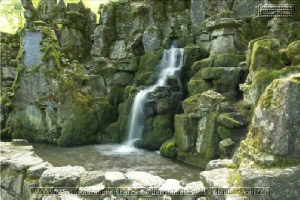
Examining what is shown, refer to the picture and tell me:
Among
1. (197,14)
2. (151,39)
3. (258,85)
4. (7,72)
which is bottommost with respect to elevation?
(258,85)

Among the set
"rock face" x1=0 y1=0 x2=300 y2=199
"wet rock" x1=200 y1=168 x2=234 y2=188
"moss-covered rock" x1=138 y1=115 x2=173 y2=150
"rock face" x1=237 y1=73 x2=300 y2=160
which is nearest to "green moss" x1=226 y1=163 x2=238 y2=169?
"rock face" x1=0 y1=0 x2=300 y2=199

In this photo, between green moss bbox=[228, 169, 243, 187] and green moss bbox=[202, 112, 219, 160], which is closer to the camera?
green moss bbox=[228, 169, 243, 187]

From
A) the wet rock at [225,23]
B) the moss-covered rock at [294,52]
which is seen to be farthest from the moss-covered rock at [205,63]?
the moss-covered rock at [294,52]

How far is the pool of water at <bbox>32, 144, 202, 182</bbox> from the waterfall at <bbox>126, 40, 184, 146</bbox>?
88cm

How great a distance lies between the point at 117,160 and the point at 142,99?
4081mm

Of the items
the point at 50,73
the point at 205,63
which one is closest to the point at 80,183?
the point at 205,63

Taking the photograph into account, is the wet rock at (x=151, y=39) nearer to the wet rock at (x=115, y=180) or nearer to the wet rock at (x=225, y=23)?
the wet rock at (x=225, y=23)

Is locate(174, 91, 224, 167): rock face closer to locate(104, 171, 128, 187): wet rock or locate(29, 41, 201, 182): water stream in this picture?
locate(29, 41, 201, 182): water stream

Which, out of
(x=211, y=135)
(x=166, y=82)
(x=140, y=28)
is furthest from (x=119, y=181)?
(x=140, y=28)

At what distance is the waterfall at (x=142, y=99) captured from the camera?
13.4 meters

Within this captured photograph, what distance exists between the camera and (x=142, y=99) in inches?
538

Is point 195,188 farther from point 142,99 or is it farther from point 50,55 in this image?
point 50,55

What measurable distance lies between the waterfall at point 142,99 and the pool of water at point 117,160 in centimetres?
88

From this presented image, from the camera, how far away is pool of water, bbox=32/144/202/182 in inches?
347
